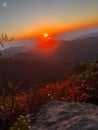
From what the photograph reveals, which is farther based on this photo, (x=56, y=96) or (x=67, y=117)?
(x=56, y=96)

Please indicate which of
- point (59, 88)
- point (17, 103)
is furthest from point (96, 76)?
point (17, 103)

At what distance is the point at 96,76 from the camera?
13.4 meters

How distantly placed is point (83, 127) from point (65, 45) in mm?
126225

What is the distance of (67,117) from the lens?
7.21 metres

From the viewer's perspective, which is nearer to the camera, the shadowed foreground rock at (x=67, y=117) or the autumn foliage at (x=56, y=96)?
the shadowed foreground rock at (x=67, y=117)

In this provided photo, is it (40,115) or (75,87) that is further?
(75,87)

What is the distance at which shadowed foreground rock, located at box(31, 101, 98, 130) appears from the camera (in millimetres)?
6397

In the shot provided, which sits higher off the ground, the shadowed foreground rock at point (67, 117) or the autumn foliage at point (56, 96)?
the shadowed foreground rock at point (67, 117)

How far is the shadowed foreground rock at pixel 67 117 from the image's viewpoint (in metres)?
6.40

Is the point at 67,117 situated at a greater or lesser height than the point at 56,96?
greater

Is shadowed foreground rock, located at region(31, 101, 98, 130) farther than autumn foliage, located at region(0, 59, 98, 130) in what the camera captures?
No

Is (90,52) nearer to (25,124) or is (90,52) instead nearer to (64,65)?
(64,65)

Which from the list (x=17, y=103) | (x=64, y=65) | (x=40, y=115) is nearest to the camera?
(x=40, y=115)

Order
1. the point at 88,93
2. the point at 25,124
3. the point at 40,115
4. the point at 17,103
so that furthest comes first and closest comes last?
1. the point at 17,103
2. the point at 88,93
3. the point at 40,115
4. the point at 25,124
